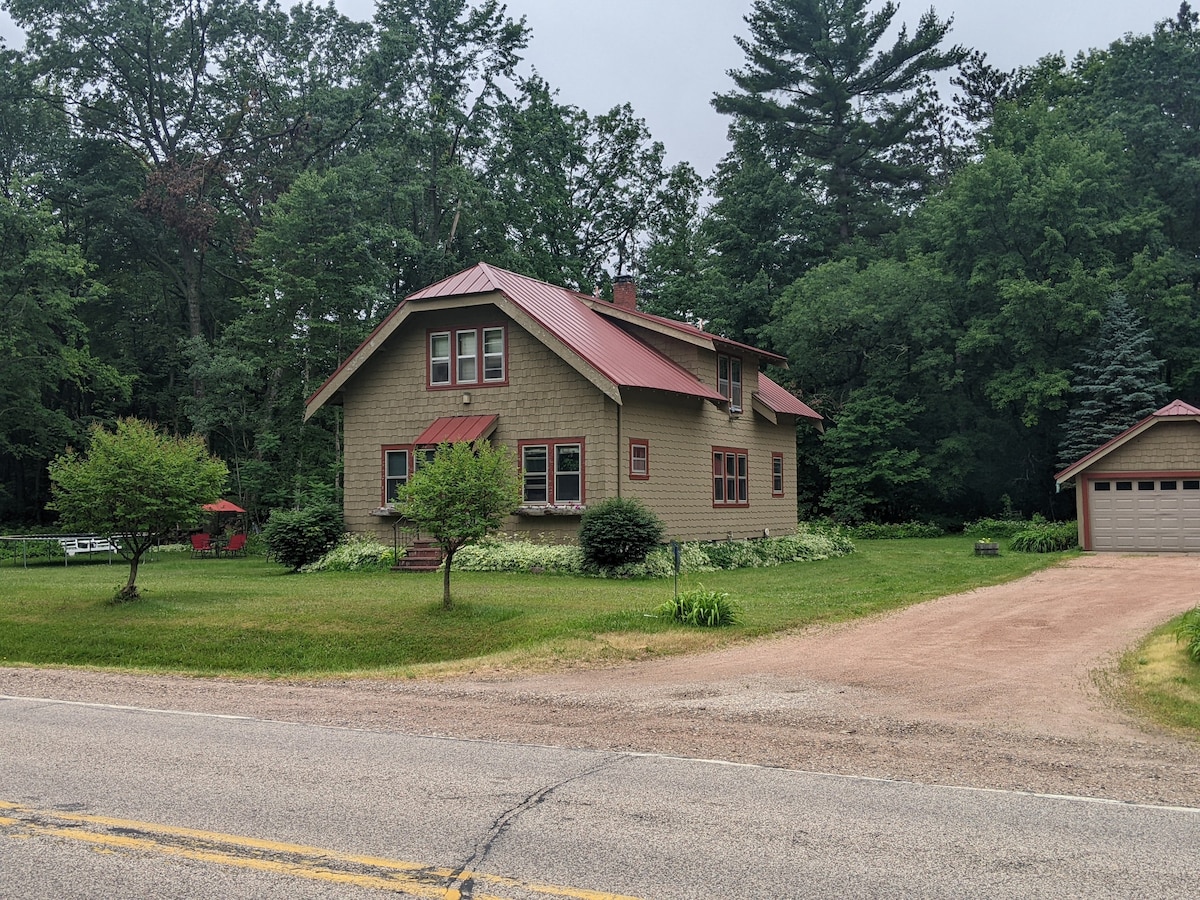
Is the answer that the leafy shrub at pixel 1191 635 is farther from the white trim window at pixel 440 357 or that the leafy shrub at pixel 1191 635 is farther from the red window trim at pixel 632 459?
the white trim window at pixel 440 357

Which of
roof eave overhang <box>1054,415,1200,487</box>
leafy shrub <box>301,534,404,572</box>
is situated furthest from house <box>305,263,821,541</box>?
roof eave overhang <box>1054,415,1200,487</box>

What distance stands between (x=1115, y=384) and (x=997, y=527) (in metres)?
6.67

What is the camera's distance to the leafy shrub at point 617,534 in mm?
22844

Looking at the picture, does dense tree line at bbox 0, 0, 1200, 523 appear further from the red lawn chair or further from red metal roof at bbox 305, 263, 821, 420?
red metal roof at bbox 305, 263, 821, 420

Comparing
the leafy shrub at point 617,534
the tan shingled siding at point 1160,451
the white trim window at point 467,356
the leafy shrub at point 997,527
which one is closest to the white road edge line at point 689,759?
the leafy shrub at point 617,534

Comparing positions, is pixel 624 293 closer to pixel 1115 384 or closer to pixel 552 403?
pixel 552 403

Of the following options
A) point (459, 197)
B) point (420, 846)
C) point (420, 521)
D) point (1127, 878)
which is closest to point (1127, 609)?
point (420, 521)

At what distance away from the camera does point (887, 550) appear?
33750 mm

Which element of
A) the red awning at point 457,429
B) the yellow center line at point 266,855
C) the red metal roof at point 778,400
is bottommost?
the yellow center line at point 266,855

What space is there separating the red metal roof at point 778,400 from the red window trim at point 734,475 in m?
2.14

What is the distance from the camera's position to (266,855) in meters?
5.86

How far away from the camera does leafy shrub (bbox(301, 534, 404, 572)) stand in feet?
84.7

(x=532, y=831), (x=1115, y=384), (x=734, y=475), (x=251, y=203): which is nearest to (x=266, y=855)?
(x=532, y=831)

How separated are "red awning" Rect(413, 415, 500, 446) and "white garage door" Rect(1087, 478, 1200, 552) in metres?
18.3
